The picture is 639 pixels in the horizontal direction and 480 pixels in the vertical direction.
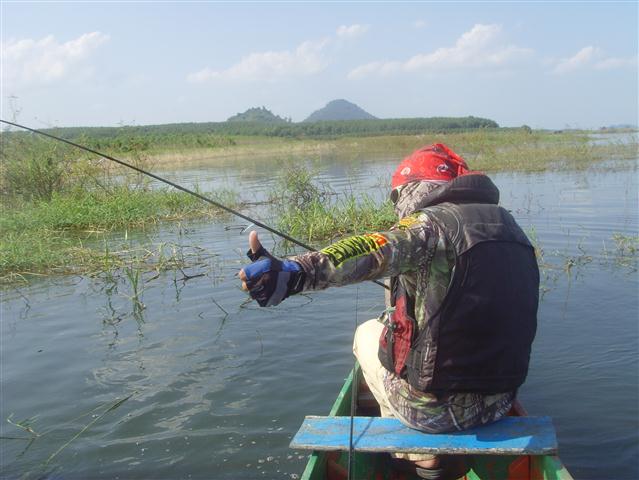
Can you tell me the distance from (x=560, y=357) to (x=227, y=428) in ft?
10.5

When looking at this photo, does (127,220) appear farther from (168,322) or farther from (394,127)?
(394,127)

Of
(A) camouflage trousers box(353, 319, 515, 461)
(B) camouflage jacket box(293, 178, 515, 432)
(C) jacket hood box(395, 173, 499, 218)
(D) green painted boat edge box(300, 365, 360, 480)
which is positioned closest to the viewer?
(B) camouflage jacket box(293, 178, 515, 432)

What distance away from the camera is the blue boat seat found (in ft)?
8.61

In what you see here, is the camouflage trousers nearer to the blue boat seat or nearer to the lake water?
the blue boat seat

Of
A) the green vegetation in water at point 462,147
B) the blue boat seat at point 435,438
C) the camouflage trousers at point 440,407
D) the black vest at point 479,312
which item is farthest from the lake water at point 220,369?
the green vegetation in water at point 462,147

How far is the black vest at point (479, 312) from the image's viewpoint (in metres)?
2.41

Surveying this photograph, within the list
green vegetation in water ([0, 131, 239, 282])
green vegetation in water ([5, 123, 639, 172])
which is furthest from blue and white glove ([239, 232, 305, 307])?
green vegetation in water ([5, 123, 639, 172])

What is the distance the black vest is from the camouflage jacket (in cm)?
5

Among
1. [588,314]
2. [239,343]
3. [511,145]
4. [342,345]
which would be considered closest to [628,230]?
[588,314]

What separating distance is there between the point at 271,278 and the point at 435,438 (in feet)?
3.80

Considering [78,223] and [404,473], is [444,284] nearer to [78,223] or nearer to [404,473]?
[404,473]

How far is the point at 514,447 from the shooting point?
8.64ft

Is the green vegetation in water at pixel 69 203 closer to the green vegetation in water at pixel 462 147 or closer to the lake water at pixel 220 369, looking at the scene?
the green vegetation in water at pixel 462 147

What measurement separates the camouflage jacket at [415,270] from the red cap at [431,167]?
5cm
